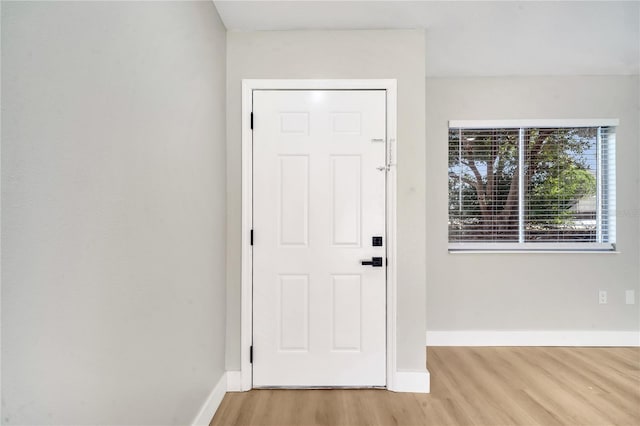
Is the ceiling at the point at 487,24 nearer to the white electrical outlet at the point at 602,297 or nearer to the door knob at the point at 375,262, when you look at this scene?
the door knob at the point at 375,262

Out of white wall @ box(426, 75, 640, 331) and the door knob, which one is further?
white wall @ box(426, 75, 640, 331)

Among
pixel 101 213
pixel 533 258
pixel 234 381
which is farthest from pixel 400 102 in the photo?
pixel 234 381

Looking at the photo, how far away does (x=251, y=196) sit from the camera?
2146 mm

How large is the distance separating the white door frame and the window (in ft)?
3.67

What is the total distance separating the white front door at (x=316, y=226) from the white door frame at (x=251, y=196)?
36mm

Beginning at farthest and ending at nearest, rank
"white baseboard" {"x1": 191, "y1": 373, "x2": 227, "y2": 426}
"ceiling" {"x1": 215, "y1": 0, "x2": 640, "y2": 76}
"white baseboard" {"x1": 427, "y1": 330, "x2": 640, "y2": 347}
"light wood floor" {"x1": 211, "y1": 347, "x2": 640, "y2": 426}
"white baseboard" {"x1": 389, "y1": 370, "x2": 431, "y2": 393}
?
"white baseboard" {"x1": 427, "y1": 330, "x2": 640, "y2": 347}
"white baseboard" {"x1": 389, "y1": 370, "x2": 431, "y2": 393}
"ceiling" {"x1": 215, "y1": 0, "x2": 640, "y2": 76}
"light wood floor" {"x1": 211, "y1": 347, "x2": 640, "y2": 426}
"white baseboard" {"x1": 191, "y1": 373, "x2": 227, "y2": 426}

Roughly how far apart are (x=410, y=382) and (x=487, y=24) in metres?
2.57

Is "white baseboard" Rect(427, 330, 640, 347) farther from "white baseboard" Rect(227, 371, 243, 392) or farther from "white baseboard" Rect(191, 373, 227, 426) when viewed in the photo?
"white baseboard" Rect(191, 373, 227, 426)

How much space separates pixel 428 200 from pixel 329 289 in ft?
4.61

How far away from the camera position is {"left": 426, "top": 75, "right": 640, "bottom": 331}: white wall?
2.85 m

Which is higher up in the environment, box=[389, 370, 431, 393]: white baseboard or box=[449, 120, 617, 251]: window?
box=[449, 120, 617, 251]: window

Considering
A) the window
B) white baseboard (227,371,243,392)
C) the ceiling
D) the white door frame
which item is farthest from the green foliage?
white baseboard (227,371,243,392)

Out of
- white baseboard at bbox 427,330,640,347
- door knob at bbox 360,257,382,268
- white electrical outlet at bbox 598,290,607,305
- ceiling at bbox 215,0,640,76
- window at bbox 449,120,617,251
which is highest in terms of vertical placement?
ceiling at bbox 215,0,640,76

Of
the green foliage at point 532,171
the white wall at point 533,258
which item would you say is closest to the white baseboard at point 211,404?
the white wall at point 533,258
